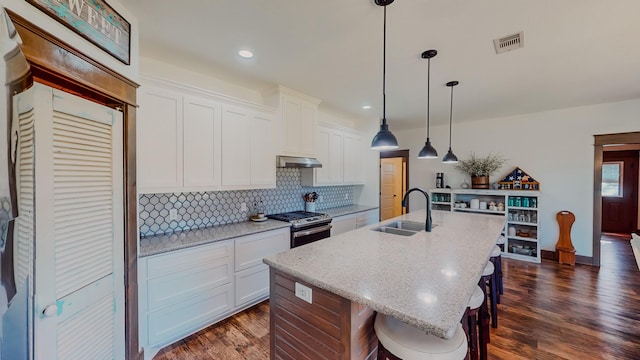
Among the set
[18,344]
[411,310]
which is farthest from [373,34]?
[18,344]

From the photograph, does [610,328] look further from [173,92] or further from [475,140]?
[173,92]

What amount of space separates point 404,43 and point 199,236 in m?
2.54

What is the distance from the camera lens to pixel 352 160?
4445mm

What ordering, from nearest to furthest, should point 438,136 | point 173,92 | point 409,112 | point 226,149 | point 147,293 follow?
point 147,293 → point 173,92 → point 226,149 → point 409,112 → point 438,136

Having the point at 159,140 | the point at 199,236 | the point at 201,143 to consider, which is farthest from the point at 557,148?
the point at 159,140

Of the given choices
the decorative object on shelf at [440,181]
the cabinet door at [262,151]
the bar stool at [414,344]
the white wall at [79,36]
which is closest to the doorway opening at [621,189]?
the decorative object on shelf at [440,181]

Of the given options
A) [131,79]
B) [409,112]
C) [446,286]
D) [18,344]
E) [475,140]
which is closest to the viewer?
[18,344]

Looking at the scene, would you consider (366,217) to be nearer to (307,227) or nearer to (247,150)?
(307,227)

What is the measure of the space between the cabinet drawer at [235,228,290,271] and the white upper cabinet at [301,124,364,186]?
114 centimetres

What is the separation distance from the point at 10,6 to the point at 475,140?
5.90m

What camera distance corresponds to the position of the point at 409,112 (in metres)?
4.31

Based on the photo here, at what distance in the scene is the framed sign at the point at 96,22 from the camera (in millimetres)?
1126

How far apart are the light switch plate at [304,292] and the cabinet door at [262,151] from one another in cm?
171

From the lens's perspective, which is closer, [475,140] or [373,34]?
[373,34]
